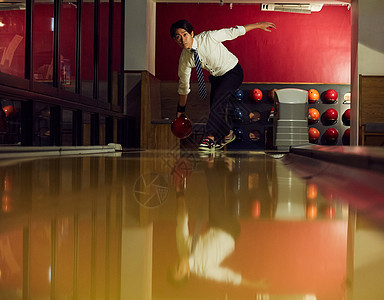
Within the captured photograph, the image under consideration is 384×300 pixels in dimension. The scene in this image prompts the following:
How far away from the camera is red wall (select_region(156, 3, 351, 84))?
8.41 metres

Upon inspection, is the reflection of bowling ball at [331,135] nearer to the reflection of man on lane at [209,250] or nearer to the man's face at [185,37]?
the man's face at [185,37]

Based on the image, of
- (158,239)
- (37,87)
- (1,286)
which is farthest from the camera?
(37,87)

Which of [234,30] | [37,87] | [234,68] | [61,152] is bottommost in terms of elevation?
[61,152]

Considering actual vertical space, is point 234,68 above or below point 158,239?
above

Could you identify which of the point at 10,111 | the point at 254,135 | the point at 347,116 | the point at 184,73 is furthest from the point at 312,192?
the point at 347,116

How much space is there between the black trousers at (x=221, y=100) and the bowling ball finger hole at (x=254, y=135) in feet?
10.4

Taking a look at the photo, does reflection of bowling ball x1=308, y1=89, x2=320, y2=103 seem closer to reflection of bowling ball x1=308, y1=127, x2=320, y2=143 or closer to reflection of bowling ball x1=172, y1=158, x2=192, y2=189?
reflection of bowling ball x1=308, y1=127, x2=320, y2=143

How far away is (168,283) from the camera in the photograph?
244 mm

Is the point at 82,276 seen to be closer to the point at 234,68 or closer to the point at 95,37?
the point at 234,68

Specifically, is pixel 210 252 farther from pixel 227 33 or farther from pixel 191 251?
pixel 227 33

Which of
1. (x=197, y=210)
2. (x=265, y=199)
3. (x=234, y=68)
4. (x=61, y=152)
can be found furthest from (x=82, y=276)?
(x=234, y=68)

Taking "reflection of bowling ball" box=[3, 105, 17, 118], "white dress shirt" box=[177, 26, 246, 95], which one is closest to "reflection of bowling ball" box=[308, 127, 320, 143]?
"white dress shirt" box=[177, 26, 246, 95]

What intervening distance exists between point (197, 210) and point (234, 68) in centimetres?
445

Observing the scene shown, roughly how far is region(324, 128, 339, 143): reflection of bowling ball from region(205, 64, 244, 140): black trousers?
12.1 ft
